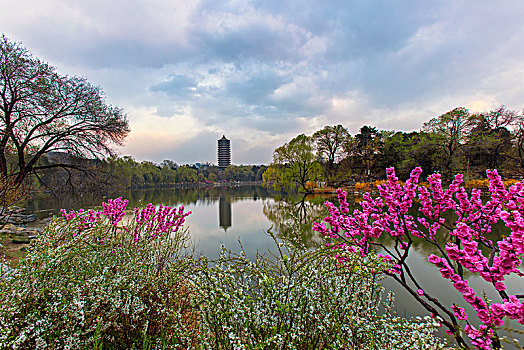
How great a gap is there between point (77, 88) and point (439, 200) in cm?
1170

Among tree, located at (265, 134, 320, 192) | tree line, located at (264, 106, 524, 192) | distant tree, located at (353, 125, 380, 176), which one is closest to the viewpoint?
tree line, located at (264, 106, 524, 192)

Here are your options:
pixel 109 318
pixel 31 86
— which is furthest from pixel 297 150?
pixel 109 318

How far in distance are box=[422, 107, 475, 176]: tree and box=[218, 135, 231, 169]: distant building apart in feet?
289

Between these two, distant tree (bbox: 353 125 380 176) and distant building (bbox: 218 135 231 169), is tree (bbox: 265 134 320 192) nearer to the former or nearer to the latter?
distant tree (bbox: 353 125 380 176)

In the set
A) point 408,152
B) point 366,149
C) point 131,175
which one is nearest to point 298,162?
point 366,149

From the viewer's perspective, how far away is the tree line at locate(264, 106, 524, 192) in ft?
69.3

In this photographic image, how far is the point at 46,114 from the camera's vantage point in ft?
28.7

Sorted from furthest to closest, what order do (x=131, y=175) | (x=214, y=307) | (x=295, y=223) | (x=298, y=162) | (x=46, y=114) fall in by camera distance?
(x=131, y=175) → (x=298, y=162) → (x=46, y=114) → (x=295, y=223) → (x=214, y=307)

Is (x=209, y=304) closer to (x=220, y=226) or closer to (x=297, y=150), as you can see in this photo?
(x=220, y=226)

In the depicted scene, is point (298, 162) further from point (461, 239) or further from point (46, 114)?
point (461, 239)

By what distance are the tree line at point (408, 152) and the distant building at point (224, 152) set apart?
80.2 metres

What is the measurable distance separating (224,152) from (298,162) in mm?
84599

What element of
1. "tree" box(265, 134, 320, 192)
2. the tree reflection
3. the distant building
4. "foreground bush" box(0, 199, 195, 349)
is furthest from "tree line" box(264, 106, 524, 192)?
the distant building

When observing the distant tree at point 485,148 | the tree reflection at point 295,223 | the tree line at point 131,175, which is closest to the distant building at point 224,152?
the tree line at point 131,175
